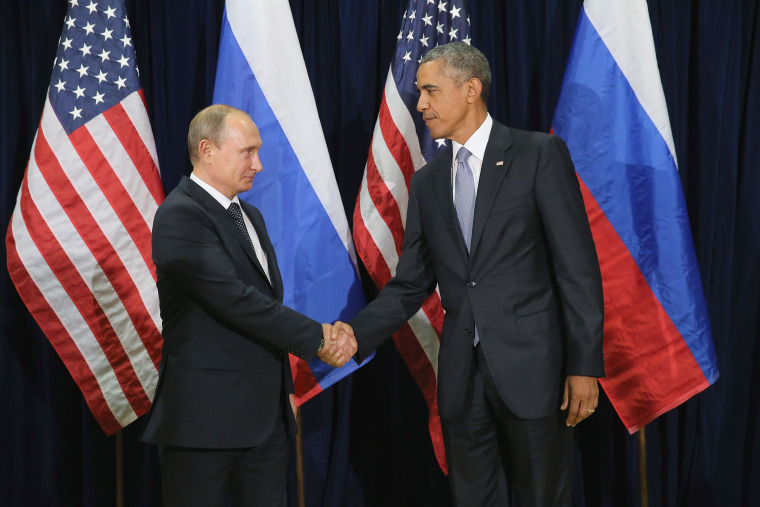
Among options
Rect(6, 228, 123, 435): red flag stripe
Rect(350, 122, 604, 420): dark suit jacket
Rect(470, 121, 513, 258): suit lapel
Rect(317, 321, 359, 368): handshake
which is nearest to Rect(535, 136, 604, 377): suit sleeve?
Rect(350, 122, 604, 420): dark suit jacket

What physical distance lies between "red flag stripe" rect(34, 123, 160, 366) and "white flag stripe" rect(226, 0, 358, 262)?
760 millimetres

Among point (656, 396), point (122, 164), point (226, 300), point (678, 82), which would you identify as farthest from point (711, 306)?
point (122, 164)

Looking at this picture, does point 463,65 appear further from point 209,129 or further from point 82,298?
point 82,298

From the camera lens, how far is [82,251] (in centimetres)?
285

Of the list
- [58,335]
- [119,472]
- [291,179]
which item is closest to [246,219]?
[291,179]

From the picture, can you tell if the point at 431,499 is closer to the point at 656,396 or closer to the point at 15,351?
the point at 656,396

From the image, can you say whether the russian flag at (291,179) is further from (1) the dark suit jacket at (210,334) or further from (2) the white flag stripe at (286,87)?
(1) the dark suit jacket at (210,334)

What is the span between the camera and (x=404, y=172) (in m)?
2.96

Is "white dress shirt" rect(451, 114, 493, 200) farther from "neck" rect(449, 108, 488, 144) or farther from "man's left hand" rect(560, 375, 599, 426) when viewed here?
"man's left hand" rect(560, 375, 599, 426)

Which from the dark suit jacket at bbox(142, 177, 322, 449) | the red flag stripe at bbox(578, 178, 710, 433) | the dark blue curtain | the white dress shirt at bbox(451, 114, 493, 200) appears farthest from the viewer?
the dark blue curtain

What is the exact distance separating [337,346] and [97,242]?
109cm

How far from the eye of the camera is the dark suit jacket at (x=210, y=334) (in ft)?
6.68

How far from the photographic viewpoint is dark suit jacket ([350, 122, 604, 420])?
2.12m

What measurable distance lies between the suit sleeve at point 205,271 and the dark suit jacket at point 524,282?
59 cm
